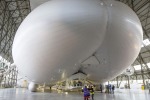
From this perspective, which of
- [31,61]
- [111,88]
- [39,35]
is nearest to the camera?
[39,35]

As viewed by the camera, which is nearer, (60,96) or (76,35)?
(76,35)

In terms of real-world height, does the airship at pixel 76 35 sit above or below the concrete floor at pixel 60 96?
above

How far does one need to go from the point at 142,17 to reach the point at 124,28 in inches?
950

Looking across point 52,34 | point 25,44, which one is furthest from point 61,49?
point 25,44

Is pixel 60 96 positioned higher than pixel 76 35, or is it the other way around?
pixel 76 35

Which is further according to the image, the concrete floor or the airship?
the concrete floor

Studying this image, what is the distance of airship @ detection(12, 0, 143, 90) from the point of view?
5.58 metres

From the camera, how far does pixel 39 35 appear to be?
597 centimetres

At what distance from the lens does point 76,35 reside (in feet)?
18.5

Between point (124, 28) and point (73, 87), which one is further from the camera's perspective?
point (73, 87)

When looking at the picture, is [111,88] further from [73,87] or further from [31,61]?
[31,61]

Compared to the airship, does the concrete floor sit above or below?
below

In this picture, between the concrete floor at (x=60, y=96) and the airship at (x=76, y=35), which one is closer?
the airship at (x=76, y=35)

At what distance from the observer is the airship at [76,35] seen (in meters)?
5.58
